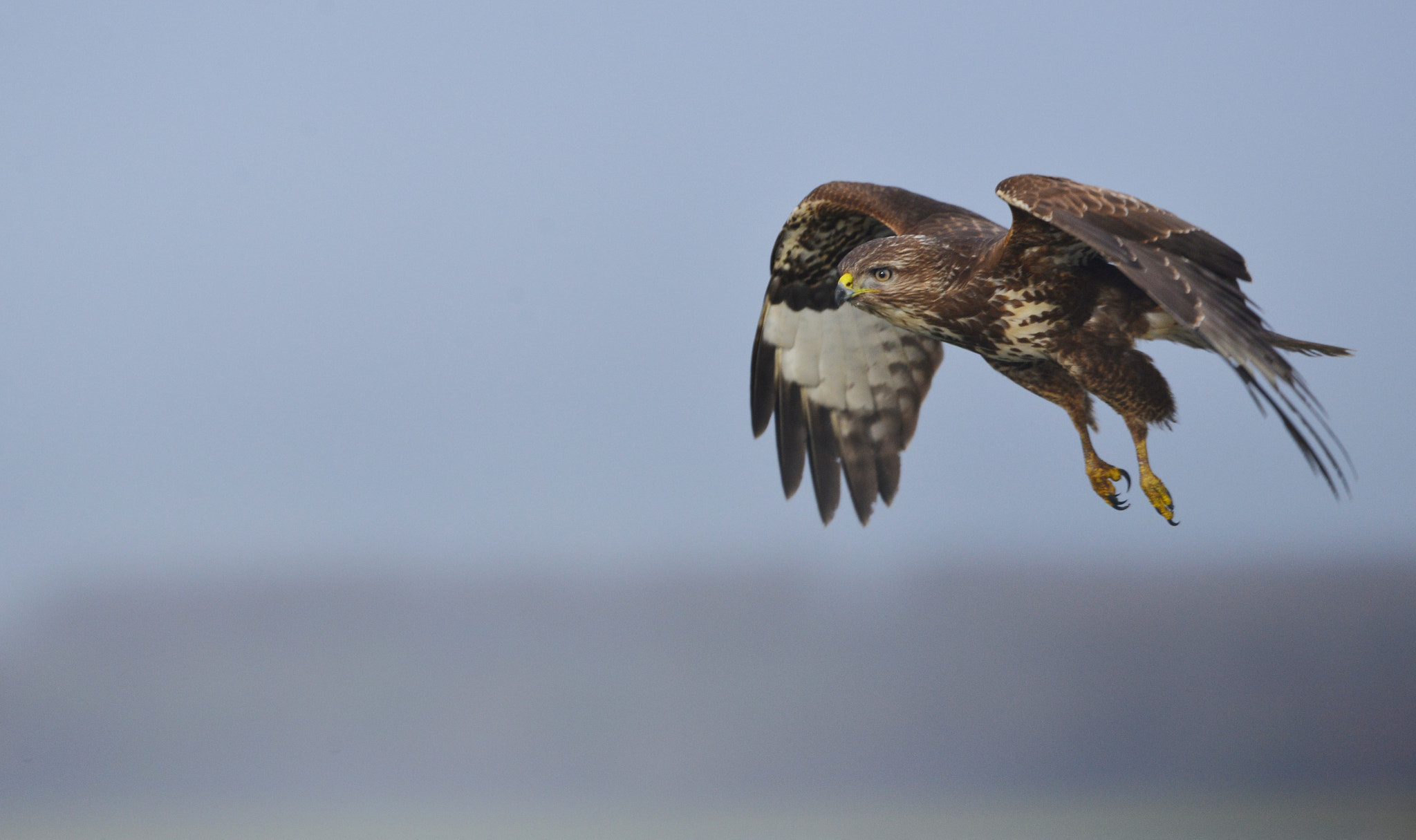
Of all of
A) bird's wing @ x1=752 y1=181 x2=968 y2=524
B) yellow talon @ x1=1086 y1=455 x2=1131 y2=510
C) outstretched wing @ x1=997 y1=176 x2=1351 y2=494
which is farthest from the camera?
bird's wing @ x1=752 y1=181 x2=968 y2=524

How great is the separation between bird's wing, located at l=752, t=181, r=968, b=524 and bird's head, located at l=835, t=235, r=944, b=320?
174cm

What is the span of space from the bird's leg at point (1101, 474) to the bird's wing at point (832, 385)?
5.72ft

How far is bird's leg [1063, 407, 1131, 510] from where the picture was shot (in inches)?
235

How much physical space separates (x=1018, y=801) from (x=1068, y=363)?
4395cm

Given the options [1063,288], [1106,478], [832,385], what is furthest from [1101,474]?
[832,385]

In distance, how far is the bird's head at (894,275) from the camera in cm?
564

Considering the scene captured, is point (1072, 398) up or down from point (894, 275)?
down

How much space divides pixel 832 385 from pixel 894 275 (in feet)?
7.18

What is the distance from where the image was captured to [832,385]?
7828 mm

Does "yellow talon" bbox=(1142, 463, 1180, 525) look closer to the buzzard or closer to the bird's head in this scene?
the buzzard

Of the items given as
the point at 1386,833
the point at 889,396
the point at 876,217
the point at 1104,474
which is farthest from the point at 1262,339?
the point at 1386,833

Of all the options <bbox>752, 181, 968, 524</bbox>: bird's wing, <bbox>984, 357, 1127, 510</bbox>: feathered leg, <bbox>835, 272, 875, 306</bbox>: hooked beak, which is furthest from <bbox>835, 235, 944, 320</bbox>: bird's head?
<bbox>752, 181, 968, 524</bbox>: bird's wing

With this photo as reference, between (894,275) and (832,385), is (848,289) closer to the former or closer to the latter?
(894,275)

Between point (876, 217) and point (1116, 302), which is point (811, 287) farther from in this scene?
point (1116, 302)
